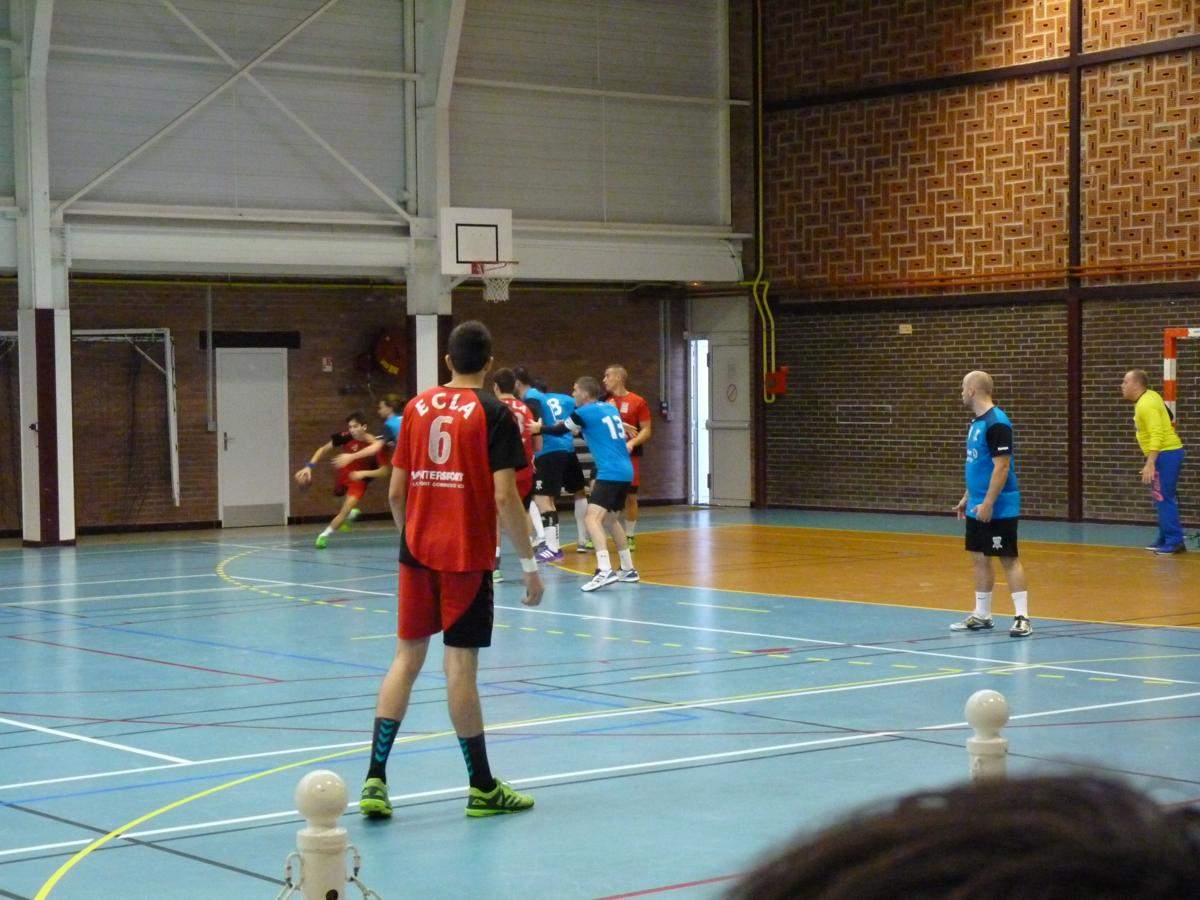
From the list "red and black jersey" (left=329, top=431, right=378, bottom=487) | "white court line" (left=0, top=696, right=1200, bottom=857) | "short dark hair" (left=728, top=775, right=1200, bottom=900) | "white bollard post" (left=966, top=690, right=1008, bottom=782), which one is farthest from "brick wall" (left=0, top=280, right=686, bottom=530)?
"short dark hair" (left=728, top=775, right=1200, bottom=900)

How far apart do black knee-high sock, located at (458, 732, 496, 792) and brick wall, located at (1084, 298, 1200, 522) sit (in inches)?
705

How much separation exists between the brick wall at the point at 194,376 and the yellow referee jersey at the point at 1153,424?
11.2 metres

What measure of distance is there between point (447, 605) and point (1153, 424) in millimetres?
14085

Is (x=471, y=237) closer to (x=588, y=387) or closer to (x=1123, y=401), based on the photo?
(x=588, y=387)

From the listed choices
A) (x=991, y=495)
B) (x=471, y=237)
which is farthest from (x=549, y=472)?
(x=991, y=495)

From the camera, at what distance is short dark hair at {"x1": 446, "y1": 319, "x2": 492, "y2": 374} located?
24.7 ft

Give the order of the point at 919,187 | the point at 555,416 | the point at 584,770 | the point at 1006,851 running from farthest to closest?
1. the point at 919,187
2. the point at 555,416
3. the point at 584,770
4. the point at 1006,851

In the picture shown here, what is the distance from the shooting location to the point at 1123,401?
78.7 feet

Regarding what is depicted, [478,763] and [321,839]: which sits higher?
[321,839]

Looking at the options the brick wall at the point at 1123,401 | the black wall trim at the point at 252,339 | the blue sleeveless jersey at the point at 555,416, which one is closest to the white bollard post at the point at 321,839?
the blue sleeveless jersey at the point at 555,416

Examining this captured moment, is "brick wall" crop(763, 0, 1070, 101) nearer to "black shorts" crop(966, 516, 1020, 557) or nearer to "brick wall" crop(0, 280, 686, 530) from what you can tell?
"brick wall" crop(0, 280, 686, 530)

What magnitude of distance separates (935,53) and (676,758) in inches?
774

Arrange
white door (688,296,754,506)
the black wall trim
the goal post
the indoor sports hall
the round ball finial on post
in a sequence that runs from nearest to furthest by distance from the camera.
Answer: the round ball finial on post → the indoor sports hall → the goal post → the black wall trim → white door (688,296,754,506)

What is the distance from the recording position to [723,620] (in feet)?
47.0
